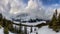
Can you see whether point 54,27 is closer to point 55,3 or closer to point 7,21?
point 55,3

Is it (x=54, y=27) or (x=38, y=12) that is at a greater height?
(x=38, y=12)

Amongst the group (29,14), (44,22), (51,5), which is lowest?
(44,22)

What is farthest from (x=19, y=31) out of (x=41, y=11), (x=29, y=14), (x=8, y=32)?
(x=41, y=11)

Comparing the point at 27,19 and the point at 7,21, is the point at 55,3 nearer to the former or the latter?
the point at 27,19

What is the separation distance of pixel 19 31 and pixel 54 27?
1.56 ft

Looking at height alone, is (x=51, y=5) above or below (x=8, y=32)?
above

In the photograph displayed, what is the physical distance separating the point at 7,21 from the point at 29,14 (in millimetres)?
316

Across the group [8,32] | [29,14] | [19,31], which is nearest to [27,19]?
[29,14]

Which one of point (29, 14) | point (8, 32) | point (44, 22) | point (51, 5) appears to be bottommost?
point (8, 32)

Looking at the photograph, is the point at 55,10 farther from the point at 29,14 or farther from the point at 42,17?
the point at 29,14

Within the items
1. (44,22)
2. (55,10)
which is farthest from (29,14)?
(55,10)

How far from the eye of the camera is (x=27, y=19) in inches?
71.4

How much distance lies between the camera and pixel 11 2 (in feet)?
6.07

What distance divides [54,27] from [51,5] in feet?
0.99
